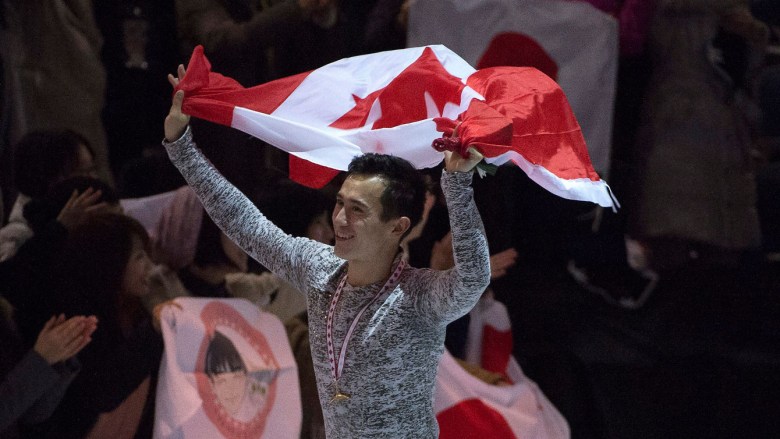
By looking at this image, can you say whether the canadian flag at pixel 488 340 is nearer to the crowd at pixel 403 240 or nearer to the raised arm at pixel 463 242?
the crowd at pixel 403 240

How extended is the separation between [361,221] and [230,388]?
1.03 meters

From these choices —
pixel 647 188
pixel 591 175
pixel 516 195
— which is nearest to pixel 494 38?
pixel 516 195

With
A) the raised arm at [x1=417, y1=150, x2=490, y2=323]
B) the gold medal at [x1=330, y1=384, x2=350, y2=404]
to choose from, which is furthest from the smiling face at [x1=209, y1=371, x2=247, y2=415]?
the raised arm at [x1=417, y1=150, x2=490, y2=323]

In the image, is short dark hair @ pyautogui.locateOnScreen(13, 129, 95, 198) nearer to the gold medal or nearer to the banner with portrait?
the banner with portrait

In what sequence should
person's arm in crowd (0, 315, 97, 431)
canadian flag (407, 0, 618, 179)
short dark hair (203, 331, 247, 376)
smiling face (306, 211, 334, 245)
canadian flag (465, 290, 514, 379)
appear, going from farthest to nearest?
canadian flag (407, 0, 618, 179)
canadian flag (465, 290, 514, 379)
smiling face (306, 211, 334, 245)
short dark hair (203, 331, 247, 376)
person's arm in crowd (0, 315, 97, 431)

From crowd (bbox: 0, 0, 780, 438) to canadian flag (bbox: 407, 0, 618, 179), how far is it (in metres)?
0.14

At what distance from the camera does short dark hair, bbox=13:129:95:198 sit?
304 centimetres

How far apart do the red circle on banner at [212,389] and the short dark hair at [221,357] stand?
0.01 meters

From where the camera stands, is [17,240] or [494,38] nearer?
[17,240]

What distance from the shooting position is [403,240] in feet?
8.93

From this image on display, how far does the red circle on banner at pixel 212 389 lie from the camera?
3039mm

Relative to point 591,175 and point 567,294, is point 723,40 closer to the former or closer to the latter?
point 567,294

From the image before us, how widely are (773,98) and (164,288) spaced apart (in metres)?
2.56

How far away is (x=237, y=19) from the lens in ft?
10.7
